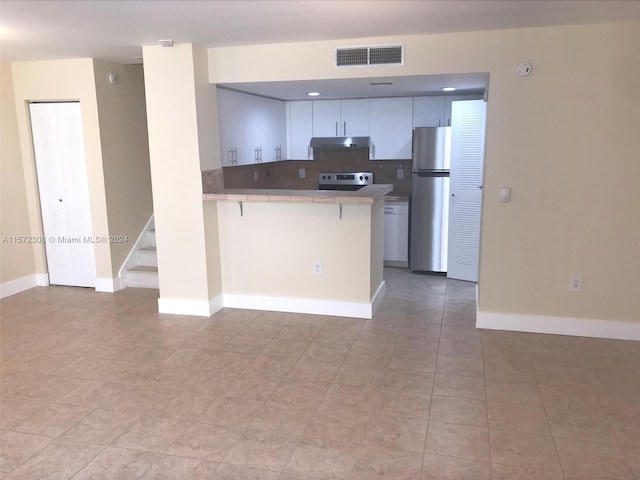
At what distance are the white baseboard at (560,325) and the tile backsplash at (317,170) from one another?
105 inches

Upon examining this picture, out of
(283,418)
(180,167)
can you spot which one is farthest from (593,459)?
(180,167)

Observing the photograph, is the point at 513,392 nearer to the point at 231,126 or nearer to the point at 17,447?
the point at 17,447

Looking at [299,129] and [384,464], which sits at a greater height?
[299,129]

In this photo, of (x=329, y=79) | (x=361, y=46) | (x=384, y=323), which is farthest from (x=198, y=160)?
(x=384, y=323)

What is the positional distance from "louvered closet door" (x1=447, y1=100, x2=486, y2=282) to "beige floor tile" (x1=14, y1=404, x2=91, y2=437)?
3.64 m

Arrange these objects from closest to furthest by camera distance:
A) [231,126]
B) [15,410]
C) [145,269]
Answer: [15,410], [231,126], [145,269]

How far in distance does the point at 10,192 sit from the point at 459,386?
4.65m

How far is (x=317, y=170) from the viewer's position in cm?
678

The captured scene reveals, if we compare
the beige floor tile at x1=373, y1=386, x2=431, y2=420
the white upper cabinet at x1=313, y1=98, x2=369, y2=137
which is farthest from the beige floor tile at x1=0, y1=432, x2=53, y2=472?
the white upper cabinet at x1=313, y1=98, x2=369, y2=137

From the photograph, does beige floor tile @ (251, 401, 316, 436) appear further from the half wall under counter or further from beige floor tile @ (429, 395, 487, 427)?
the half wall under counter

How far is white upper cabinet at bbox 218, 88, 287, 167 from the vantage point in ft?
15.1

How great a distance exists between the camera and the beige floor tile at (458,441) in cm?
247

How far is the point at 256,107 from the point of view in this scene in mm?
5293

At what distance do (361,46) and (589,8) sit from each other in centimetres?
152
